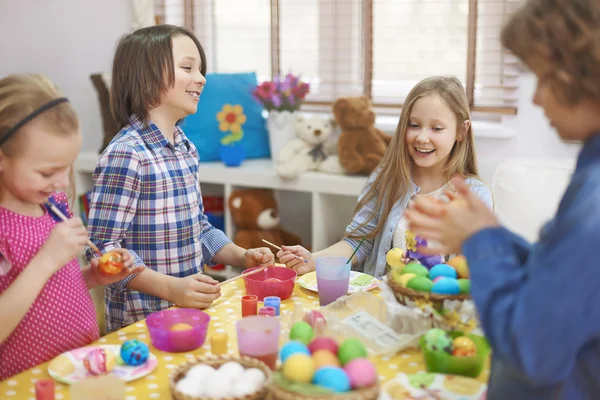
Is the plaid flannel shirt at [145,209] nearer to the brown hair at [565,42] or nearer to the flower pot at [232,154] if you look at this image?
the brown hair at [565,42]

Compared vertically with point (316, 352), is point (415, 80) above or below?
above

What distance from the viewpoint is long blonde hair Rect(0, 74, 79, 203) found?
1.09m

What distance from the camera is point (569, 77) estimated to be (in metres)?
0.75

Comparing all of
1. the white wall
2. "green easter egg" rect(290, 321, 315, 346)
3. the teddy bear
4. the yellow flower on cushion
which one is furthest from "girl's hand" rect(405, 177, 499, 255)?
the white wall

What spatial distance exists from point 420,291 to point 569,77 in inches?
20.6

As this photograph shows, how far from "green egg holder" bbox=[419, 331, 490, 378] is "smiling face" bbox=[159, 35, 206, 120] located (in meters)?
0.92

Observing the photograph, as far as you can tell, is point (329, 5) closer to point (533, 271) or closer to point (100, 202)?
point (100, 202)

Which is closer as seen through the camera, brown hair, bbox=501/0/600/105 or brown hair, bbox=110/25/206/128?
brown hair, bbox=501/0/600/105

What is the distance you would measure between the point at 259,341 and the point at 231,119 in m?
2.23

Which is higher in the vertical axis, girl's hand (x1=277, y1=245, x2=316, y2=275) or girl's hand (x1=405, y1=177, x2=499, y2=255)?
girl's hand (x1=405, y1=177, x2=499, y2=255)

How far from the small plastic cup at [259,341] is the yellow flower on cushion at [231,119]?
2.18 m

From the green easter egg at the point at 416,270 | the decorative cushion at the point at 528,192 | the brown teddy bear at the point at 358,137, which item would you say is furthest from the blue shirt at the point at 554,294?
the brown teddy bear at the point at 358,137

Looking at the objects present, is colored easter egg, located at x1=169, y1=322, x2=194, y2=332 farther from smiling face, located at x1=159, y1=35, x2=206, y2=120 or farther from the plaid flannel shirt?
smiling face, located at x1=159, y1=35, x2=206, y2=120

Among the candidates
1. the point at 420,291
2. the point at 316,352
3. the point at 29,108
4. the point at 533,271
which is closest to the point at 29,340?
the point at 29,108
